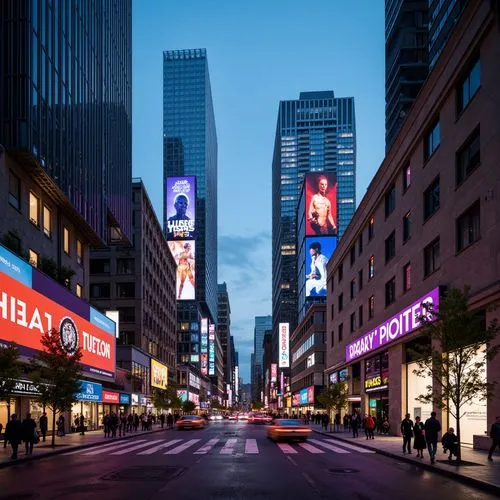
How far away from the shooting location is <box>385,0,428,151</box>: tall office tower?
90375 millimetres

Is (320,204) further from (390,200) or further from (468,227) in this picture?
(468,227)

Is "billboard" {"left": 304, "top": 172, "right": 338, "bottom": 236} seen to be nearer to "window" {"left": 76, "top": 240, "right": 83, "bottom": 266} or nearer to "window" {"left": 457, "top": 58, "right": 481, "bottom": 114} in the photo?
"window" {"left": 76, "top": 240, "right": 83, "bottom": 266}

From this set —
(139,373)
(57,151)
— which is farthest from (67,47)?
(139,373)

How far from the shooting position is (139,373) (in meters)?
79.3

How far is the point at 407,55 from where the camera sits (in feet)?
303

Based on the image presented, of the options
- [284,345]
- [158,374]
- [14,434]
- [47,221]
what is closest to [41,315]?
[47,221]

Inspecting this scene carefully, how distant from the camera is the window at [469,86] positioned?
27766 millimetres

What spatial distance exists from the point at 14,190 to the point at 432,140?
24.8 metres

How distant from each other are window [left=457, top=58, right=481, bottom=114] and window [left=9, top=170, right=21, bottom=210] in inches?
1005

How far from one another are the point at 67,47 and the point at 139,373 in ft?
149

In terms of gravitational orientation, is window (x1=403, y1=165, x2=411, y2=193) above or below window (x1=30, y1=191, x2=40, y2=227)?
above

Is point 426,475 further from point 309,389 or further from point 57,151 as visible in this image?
point 309,389

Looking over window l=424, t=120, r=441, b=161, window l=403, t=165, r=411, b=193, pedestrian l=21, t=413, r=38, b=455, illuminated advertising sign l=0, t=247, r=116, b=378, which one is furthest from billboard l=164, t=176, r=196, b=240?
pedestrian l=21, t=413, r=38, b=455

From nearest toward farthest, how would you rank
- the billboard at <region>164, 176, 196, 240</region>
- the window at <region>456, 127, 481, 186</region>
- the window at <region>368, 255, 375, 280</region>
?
the window at <region>456, 127, 481, 186</region> < the window at <region>368, 255, 375, 280</region> < the billboard at <region>164, 176, 196, 240</region>
